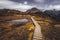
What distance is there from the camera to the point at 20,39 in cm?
845

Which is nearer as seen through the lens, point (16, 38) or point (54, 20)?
point (16, 38)

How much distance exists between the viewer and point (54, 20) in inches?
888

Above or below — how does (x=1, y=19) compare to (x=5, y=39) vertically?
above

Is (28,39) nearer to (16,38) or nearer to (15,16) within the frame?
(16,38)

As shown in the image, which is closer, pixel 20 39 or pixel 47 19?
pixel 20 39

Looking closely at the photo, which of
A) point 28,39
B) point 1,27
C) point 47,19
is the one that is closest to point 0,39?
point 28,39

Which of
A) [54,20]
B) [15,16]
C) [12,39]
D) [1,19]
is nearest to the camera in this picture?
[12,39]

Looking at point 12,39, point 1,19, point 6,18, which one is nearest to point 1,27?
point 1,19

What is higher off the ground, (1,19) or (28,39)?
(1,19)

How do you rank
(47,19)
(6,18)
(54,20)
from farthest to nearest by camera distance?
1. (54,20)
2. (47,19)
3. (6,18)

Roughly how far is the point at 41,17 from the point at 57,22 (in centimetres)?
246

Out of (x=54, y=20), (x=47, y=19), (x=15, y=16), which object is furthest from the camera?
(x=54, y=20)

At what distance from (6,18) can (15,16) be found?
201 cm

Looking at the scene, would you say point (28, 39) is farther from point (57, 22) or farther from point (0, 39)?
point (57, 22)
